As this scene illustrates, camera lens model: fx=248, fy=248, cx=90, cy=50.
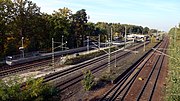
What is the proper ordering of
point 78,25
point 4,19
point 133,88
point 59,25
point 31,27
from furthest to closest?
point 78,25
point 59,25
point 31,27
point 4,19
point 133,88

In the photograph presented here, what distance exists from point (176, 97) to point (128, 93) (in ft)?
26.5

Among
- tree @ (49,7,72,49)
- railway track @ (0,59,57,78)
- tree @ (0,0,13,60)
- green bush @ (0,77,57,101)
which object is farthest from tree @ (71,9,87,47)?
green bush @ (0,77,57,101)

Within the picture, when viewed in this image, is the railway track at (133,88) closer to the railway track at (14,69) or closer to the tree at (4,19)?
the railway track at (14,69)

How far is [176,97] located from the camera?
2027 centimetres

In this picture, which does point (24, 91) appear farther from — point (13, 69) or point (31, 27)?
point (31, 27)

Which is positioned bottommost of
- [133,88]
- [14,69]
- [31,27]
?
[133,88]

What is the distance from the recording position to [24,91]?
13.9m

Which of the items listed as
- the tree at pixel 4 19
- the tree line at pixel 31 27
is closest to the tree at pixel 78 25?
the tree line at pixel 31 27

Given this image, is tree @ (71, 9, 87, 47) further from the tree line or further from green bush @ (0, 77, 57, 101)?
green bush @ (0, 77, 57, 101)

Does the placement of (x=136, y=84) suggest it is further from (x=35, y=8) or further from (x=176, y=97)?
(x=35, y=8)

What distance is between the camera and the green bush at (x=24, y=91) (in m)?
12.9

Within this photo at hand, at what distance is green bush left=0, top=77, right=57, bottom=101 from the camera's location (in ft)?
42.4

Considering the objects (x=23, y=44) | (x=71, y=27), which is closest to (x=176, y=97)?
(x=23, y=44)

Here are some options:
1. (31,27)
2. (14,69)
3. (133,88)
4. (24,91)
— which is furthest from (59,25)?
(24,91)
